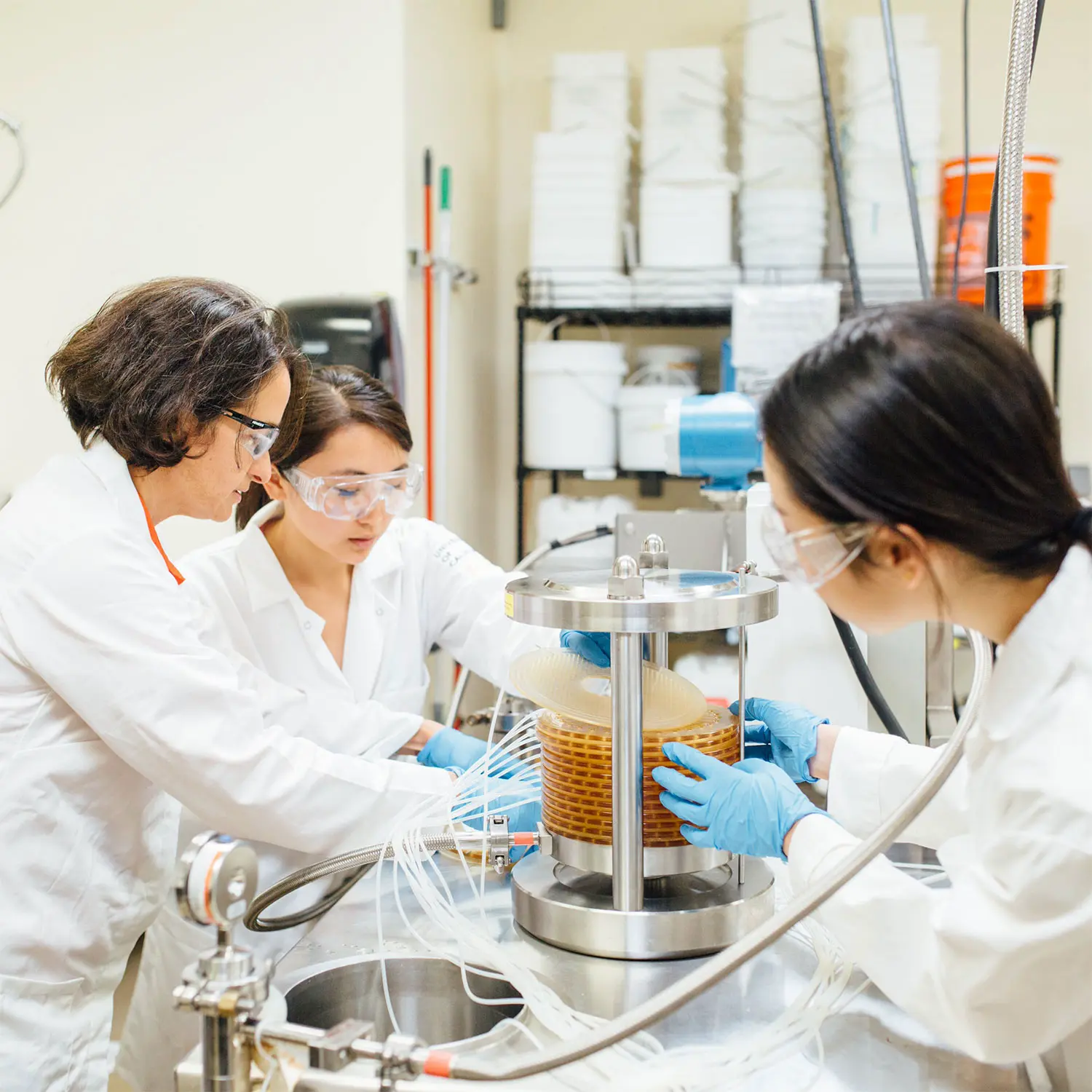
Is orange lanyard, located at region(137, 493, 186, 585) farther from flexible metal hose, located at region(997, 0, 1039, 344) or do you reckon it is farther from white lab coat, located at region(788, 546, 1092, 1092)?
flexible metal hose, located at region(997, 0, 1039, 344)

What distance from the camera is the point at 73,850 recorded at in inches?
48.0

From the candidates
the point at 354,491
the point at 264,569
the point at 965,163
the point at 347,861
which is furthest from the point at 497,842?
the point at 965,163

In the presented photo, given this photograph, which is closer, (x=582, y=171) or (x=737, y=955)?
(x=737, y=955)

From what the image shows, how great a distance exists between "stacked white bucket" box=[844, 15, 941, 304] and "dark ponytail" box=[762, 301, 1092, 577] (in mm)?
2272

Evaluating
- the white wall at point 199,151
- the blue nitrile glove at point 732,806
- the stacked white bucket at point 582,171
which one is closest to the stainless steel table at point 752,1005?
the blue nitrile glove at point 732,806

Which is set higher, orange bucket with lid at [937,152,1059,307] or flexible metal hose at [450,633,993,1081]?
orange bucket with lid at [937,152,1059,307]

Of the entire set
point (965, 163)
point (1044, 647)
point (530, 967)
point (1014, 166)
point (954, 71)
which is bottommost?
point (530, 967)

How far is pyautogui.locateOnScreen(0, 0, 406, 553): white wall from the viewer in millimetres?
2641

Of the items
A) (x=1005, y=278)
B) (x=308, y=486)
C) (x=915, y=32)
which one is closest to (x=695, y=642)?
(x=308, y=486)

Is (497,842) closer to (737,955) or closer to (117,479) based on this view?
(737,955)

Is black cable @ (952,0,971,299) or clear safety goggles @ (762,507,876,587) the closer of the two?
clear safety goggles @ (762,507,876,587)

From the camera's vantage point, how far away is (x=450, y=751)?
5.08 ft

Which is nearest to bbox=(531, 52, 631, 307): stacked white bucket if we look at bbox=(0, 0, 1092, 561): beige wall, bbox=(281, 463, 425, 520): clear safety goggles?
bbox=(0, 0, 1092, 561): beige wall

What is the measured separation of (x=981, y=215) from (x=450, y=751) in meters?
2.22
